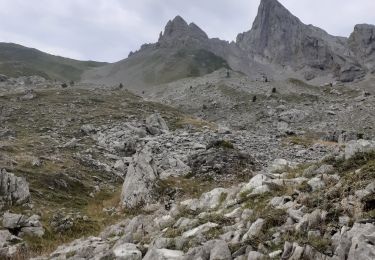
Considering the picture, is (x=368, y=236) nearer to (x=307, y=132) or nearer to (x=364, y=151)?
(x=364, y=151)

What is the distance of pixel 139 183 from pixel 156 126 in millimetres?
26762

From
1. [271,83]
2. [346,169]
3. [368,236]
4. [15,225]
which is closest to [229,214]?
[346,169]

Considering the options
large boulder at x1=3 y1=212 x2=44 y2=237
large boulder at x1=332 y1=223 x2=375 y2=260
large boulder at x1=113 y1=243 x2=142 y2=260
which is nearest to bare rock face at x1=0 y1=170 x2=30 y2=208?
large boulder at x1=3 y1=212 x2=44 y2=237

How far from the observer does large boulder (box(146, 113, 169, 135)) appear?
4828cm

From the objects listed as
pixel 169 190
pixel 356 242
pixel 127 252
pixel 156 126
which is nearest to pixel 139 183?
pixel 169 190

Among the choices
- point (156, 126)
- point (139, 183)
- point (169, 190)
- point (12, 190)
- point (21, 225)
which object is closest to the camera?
point (21, 225)

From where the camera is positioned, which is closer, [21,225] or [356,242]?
[356,242]

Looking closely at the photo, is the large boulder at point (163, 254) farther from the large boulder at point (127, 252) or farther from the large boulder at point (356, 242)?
the large boulder at point (356, 242)

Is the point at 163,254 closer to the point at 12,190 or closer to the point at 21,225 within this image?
the point at 21,225

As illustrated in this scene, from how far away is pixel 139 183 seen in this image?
24.3m

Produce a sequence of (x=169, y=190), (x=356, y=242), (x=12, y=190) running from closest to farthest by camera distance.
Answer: (x=356, y=242), (x=12, y=190), (x=169, y=190)

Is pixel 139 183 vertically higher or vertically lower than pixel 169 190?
higher

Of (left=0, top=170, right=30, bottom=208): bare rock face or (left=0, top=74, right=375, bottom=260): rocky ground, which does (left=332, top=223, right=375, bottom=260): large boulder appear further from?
(left=0, top=170, right=30, bottom=208): bare rock face

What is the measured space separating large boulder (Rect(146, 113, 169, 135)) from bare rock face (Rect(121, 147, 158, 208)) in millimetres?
21664
